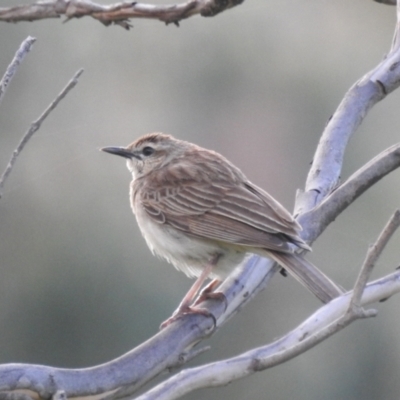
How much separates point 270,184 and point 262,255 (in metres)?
11.0

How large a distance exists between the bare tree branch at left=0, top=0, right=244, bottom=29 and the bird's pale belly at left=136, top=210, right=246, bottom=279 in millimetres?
1381

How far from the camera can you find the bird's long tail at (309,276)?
188 inches

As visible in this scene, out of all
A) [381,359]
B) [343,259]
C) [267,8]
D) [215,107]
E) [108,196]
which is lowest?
[381,359]

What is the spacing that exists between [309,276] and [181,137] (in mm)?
12936

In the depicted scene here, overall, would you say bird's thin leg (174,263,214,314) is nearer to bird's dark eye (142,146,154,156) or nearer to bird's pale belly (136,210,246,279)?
bird's pale belly (136,210,246,279)

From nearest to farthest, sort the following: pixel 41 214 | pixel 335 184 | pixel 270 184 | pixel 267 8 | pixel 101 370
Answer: pixel 101 370, pixel 335 184, pixel 270 184, pixel 41 214, pixel 267 8

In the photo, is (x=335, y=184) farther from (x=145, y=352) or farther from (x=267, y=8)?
(x=267, y=8)

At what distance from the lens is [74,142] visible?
60.0 ft

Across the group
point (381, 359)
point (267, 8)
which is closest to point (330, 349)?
point (381, 359)

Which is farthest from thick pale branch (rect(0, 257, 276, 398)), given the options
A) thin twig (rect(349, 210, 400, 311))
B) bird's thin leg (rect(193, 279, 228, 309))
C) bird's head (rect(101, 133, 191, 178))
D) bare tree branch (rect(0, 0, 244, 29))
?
bird's head (rect(101, 133, 191, 178))

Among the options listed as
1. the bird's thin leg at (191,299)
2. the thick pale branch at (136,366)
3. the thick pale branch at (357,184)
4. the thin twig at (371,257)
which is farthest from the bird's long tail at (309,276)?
the thin twig at (371,257)

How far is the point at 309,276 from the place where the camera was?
4.93m

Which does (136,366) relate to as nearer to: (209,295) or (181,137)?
(209,295)

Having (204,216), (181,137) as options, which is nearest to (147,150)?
(204,216)
